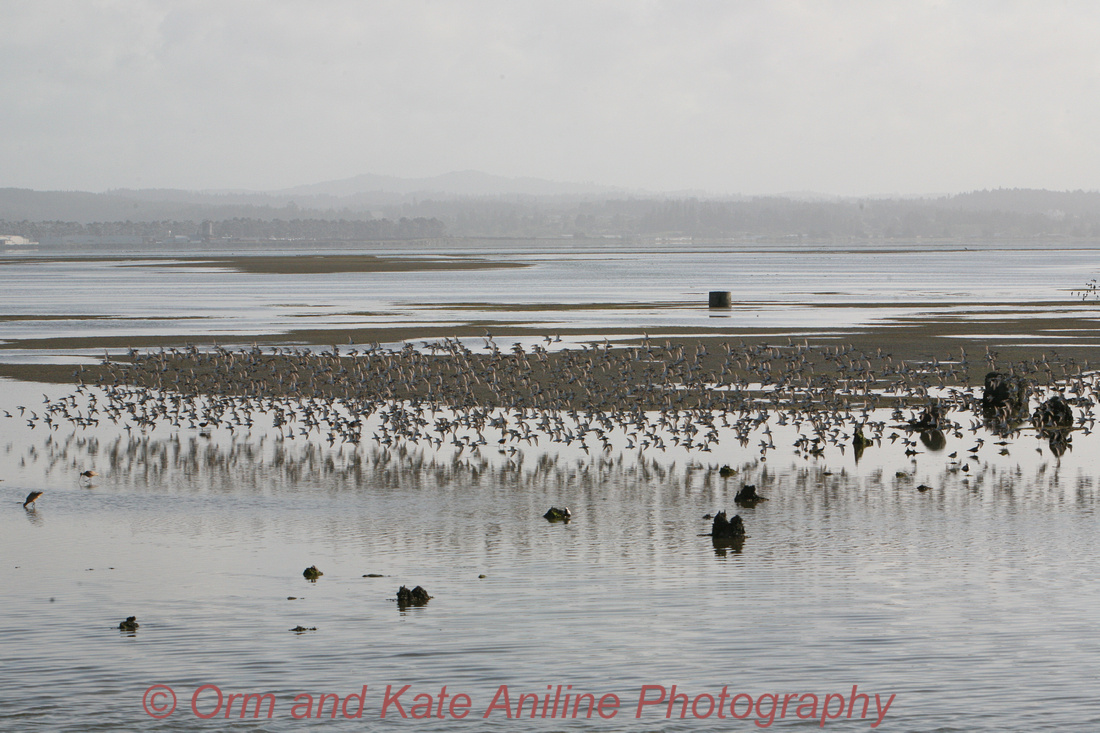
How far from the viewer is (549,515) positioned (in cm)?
1639

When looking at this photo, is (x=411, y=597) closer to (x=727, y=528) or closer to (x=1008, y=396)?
(x=727, y=528)

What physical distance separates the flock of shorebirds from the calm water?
670 mm

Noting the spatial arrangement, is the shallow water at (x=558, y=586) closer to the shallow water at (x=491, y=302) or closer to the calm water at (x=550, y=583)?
the calm water at (x=550, y=583)

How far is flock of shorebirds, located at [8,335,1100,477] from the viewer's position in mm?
22766

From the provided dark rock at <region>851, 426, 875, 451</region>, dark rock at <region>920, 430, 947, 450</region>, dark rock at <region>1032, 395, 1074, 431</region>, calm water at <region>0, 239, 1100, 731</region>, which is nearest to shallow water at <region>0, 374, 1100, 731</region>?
calm water at <region>0, 239, 1100, 731</region>

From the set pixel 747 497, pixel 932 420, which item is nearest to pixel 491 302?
pixel 932 420

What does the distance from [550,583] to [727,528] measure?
287 centimetres

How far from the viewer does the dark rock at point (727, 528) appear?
595 inches

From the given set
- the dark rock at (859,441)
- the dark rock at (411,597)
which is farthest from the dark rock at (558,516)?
the dark rock at (859,441)

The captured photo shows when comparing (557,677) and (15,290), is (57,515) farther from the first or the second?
(15,290)

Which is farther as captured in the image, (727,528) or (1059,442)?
(1059,442)

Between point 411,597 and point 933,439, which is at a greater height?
point 411,597

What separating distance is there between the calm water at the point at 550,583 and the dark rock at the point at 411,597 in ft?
0.62

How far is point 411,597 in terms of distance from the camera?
1227 centimetres
